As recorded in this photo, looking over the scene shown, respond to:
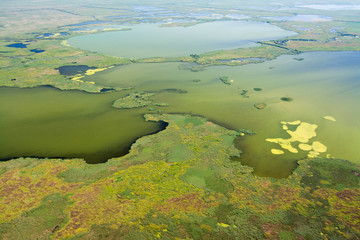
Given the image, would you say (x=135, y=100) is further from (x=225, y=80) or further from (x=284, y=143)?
(x=284, y=143)

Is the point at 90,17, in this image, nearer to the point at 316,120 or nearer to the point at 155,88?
the point at 155,88

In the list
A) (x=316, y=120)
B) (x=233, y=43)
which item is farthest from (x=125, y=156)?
(x=233, y=43)

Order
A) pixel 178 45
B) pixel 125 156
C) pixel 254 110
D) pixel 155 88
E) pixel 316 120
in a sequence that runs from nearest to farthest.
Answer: pixel 125 156
pixel 316 120
pixel 254 110
pixel 155 88
pixel 178 45

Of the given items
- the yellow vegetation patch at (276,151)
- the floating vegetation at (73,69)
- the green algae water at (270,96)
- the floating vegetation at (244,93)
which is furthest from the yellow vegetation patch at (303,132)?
the floating vegetation at (73,69)

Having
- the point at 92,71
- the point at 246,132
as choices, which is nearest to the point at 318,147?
the point at 246,132

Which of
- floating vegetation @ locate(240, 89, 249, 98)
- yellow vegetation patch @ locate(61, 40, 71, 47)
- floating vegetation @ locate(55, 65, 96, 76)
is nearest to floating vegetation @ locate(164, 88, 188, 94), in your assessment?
floating vegetation @ locate(240, 89, 249, 98)
